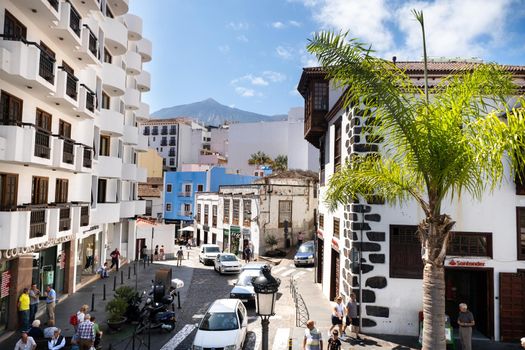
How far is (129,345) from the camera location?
43.8 feet

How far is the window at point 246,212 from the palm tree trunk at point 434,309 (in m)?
31.5

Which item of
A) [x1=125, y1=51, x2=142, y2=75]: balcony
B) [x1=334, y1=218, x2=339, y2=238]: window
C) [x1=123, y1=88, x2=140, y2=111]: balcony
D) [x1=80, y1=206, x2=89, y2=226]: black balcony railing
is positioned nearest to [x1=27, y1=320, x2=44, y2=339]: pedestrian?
[x1=80, y1=206, x2=89, y2=226]: black balcony railing

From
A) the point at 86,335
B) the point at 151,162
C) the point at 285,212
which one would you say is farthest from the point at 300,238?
the point at 151,162

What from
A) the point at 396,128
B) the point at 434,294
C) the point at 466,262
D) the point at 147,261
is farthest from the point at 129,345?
the point at 147,261

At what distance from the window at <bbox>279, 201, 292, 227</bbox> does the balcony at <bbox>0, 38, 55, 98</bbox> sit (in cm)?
2566

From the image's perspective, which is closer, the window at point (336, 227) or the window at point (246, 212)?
the window at point (336, 227)

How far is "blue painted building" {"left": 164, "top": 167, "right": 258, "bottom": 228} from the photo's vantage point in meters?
56.7

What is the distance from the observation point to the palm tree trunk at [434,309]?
7.69 metres

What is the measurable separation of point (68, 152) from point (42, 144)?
2.84 metres

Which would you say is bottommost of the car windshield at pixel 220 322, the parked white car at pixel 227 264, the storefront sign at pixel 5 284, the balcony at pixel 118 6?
the parked white car at pixel 227 264

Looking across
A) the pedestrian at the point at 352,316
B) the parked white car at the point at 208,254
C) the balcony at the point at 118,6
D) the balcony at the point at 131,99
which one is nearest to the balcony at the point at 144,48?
the balcony at the point at 131,99

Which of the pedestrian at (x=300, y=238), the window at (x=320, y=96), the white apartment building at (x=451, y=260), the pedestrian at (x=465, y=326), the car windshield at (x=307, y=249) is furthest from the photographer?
the pedestrian at (x=300, y=238)

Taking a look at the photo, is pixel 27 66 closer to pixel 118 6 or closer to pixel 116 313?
pixel 116 313

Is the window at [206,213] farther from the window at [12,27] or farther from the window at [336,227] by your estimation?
the window at [12,27]
